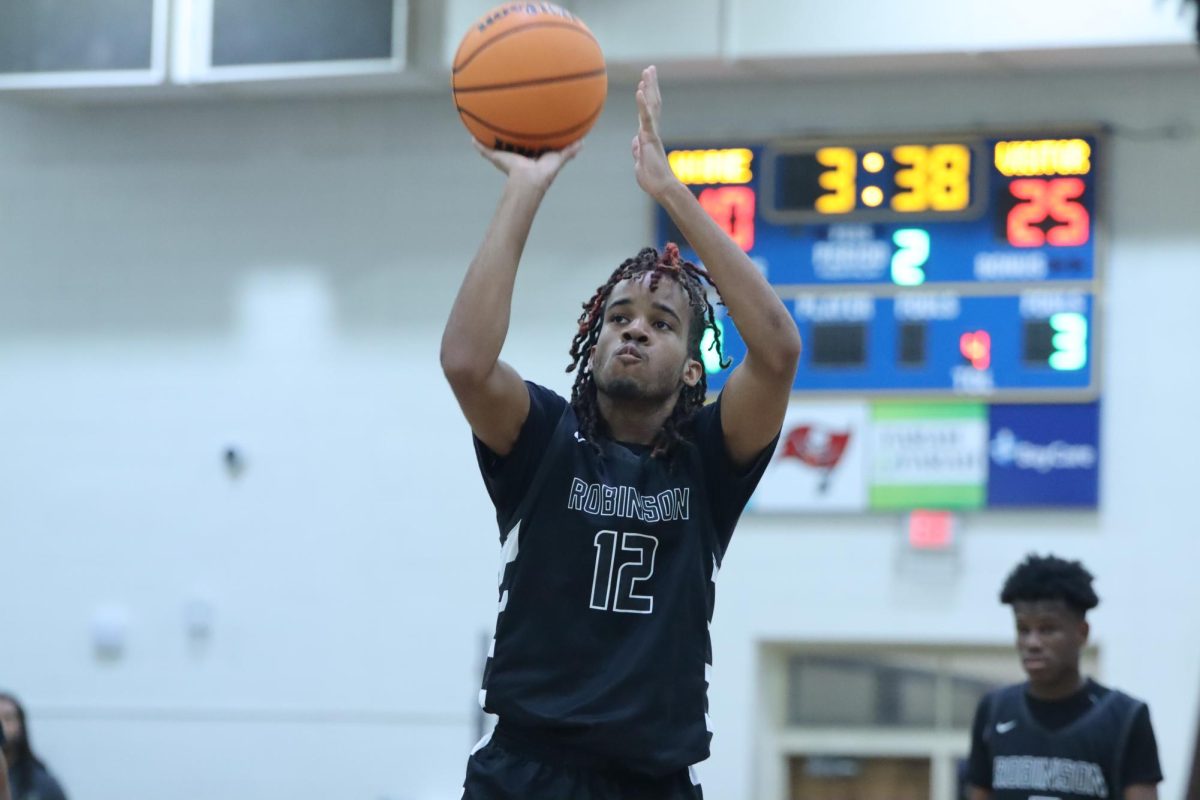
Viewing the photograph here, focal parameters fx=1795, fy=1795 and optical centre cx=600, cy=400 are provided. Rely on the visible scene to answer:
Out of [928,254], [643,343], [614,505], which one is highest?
[928,254]

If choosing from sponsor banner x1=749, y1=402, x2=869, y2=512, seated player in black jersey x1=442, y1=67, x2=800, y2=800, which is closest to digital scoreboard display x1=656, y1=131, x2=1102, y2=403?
sponsor banner x1=749, y1=402, x2=869, y2=512

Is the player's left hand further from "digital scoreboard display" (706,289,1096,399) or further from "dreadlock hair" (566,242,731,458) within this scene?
"digital scoreboard display" (706,289,1096,399)

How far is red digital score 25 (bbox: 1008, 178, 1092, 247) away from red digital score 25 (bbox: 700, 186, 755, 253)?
120 centimetres

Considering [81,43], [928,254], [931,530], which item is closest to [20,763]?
[81,43]

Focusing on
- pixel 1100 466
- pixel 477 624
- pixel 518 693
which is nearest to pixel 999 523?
pixel 1100 466

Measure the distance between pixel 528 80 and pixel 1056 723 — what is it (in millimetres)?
2467

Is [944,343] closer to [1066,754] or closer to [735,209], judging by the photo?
[735,209]

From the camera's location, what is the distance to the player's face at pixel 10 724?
7.58 meters

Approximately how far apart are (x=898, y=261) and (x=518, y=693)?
5633 mm

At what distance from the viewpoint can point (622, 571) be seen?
3.06 metres

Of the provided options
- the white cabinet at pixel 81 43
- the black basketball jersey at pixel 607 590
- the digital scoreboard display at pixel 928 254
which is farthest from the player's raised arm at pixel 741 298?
the white cabinet at pixel 81 43

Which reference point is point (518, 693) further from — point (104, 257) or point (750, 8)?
point (104, 257)

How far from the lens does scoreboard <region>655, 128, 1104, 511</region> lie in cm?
812

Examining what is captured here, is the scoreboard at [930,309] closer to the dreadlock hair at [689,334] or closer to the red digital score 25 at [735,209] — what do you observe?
the red digital score 25 at [735,209]
